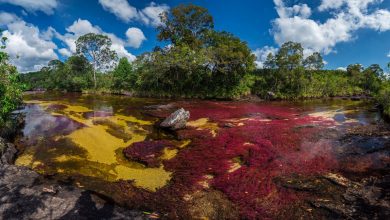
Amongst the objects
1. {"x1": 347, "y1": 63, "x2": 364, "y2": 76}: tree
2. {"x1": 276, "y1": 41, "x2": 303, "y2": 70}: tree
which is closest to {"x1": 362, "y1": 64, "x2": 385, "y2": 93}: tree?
{"x1": 347, "y1": 63, "x2": 364, "y2": 76}: tree

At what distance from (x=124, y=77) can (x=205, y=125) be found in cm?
5534

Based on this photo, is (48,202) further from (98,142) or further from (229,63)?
(229,63)

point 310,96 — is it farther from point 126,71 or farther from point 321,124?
point 126,71

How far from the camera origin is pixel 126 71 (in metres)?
74.2

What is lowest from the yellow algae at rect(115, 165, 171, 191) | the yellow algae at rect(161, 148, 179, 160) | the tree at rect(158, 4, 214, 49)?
the yellow algae at rect(115, 165, 171, 191)

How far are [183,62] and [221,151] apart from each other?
121ft

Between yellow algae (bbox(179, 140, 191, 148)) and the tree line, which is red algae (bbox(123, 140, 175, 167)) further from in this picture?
the tree line

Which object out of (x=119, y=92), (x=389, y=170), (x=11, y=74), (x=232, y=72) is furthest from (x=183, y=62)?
(x=389, y=170)

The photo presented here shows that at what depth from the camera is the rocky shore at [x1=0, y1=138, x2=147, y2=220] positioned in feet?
22.7

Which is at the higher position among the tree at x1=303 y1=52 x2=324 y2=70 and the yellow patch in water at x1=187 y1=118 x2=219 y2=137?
the tree at x1=303 y1=52 x2=324 y2=70

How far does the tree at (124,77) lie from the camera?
6406 cm

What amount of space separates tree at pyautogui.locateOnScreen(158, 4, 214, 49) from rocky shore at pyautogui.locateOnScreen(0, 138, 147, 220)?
49.2 metres

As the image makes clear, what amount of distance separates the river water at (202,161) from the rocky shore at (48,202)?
1034 mm

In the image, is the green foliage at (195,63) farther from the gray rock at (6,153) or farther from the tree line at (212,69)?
the gray rock at (6,153)
